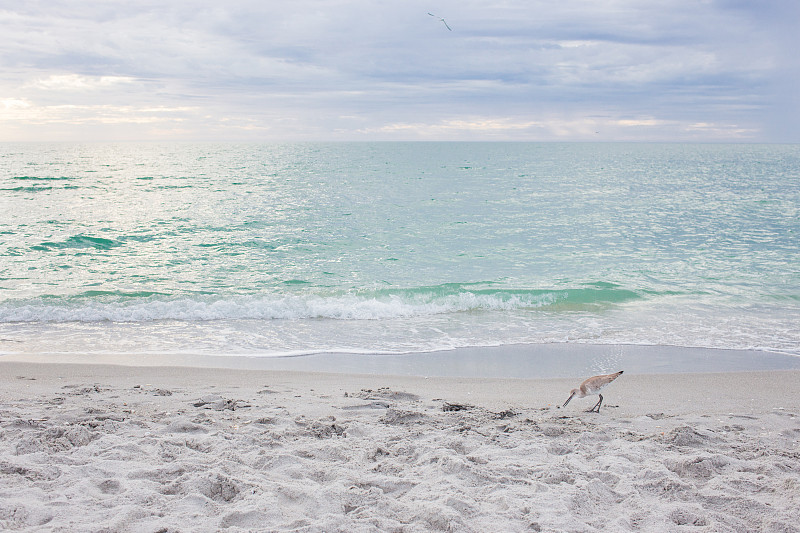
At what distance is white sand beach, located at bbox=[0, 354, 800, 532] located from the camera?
319cm

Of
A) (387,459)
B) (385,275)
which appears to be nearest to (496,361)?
(387,459)

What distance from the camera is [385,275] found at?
13.7 m

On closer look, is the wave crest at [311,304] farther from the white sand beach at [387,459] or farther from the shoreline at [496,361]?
the white sand beach at [387,459]

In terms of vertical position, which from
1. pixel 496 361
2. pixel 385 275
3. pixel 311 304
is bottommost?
pixel 496 361

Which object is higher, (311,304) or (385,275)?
(385,275)

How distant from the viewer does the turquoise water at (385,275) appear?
8.88 meters

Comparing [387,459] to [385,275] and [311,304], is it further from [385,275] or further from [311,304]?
[385,275]

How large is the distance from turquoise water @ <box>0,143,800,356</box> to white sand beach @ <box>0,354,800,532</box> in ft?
8.23

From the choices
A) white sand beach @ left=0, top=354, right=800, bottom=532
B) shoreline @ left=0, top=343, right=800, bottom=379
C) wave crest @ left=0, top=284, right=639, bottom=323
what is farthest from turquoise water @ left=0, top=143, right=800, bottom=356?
white sand beach @ left=0, top=354, right=800, bottom=532

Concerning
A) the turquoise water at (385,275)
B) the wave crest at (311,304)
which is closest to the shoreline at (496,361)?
the turquoise water at (385,275)

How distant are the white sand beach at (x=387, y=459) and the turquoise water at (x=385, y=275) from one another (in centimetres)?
251

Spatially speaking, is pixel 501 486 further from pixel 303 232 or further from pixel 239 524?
pixel 303 232

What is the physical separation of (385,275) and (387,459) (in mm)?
9763

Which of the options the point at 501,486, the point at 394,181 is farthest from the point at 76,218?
the point at 394,181
